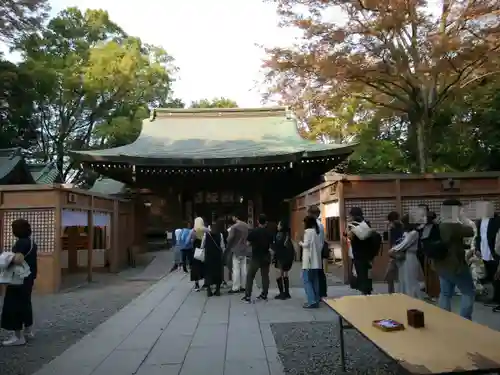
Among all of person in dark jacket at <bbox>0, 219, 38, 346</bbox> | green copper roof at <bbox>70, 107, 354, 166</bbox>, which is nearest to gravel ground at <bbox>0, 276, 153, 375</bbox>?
person in dark jacket at <bbox>0, 219, 38, 346</bbox>

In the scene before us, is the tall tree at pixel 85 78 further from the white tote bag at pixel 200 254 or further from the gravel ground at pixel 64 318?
the white tote bag at pixel 200 254

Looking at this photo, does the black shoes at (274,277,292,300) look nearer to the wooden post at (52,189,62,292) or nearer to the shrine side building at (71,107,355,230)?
the wooden post at (52,189,62,292)

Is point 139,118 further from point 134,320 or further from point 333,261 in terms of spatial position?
point 134,320

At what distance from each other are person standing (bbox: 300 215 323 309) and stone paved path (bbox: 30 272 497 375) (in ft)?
1.02

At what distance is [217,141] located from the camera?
19891 millimetres

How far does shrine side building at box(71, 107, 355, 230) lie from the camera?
16.1 metres

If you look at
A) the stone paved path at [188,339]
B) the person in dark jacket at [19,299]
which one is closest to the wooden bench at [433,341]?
the stone paved path at [188,339]

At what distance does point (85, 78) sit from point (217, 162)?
12.8 metres

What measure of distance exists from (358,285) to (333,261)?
5088 mm

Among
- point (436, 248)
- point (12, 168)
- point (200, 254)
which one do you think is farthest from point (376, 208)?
point (12, 168)

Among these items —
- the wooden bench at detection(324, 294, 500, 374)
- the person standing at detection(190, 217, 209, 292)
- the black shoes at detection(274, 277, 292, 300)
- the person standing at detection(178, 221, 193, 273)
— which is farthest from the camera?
the person standing at detection(178, 221, 193, 273)

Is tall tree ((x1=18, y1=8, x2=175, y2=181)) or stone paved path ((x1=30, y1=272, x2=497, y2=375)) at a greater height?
tall tree ((x1=18, y1=8, x2=175, y2=181))

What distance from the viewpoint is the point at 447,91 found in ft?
48.8

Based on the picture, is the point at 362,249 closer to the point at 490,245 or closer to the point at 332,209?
the point at 490,245
